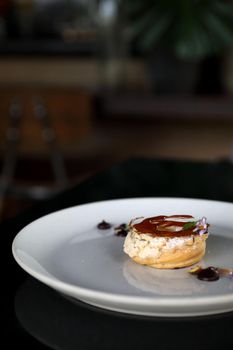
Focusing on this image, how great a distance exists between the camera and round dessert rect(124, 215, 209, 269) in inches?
31.1

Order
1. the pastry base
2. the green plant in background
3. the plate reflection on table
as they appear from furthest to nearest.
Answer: the green plant in background
the pastry base
the plate reflection on table

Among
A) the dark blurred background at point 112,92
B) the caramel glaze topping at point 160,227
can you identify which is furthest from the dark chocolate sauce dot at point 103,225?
the dark blurred background at point 112,92

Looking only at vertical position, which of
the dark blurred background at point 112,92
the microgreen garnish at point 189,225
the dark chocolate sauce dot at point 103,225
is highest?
the microgreen garnish at point 189,225

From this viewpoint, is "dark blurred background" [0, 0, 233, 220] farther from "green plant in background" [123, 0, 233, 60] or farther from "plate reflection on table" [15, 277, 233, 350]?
"plate reflection on table" [15, 277, 233, 350]

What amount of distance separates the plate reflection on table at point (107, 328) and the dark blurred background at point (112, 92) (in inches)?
84.6

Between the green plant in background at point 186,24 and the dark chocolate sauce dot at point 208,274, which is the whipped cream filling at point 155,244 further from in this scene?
the green plant in background at point 186,24

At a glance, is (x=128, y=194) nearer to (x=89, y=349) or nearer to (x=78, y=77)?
(x=89, y=349)

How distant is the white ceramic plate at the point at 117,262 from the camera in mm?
682

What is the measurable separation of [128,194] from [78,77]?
2.42m

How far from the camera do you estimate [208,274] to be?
2.54 ft

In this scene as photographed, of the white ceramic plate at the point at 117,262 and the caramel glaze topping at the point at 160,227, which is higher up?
Answer: the caramel glaze topping at the point at 160,227

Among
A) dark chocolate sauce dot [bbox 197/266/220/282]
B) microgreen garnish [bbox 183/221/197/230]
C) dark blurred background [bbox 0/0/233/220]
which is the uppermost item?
microgreen garnish [bbox 183/221/197/230]

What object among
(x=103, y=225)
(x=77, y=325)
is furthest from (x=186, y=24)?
(x=77, y=325)

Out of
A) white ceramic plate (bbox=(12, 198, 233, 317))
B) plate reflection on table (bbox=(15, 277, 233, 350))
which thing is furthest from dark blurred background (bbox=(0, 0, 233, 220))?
plate reflection on table (bbox=(15, 277, 233, 350))
